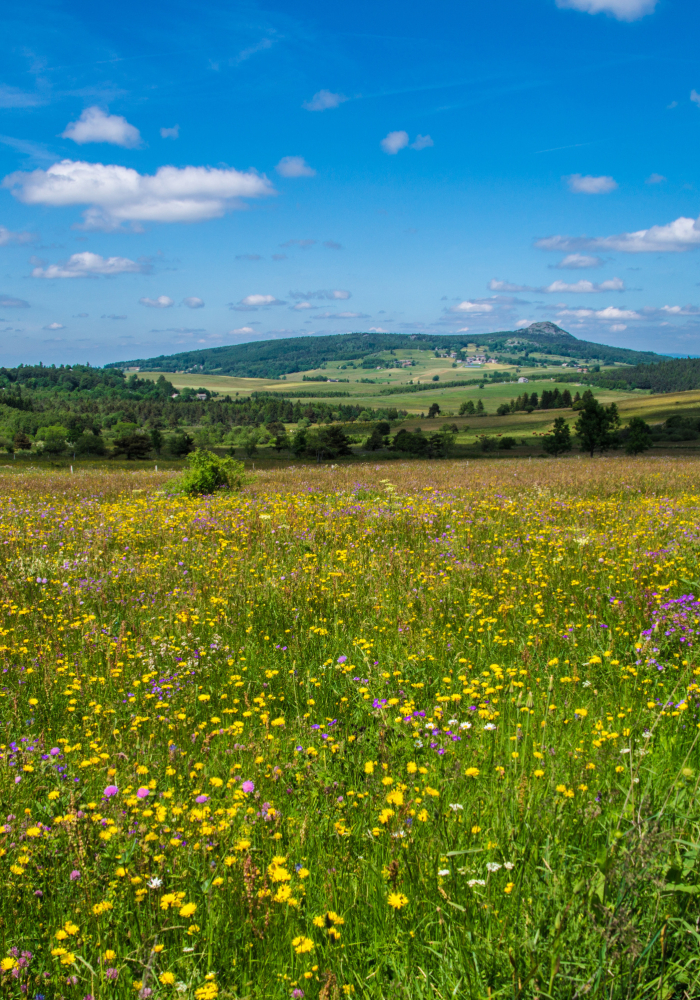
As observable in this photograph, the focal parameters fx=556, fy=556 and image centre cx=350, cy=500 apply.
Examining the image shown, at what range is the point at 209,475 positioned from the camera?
1739cm

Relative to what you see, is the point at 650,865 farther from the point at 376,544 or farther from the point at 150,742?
the point at 376,544

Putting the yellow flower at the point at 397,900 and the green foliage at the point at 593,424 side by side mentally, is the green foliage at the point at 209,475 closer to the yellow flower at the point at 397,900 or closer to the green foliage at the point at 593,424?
the yellow flower at the point at 397,900

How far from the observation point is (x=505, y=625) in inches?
227

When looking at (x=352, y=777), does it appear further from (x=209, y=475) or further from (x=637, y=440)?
(x=637, y=440)

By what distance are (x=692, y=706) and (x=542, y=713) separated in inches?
39.9

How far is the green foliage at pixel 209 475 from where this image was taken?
669 inches

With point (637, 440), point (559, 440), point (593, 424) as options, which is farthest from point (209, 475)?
point (559, 440)

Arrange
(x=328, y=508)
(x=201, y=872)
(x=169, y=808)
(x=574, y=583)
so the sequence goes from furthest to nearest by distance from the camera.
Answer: (x=328, y=508) → (x=574, y=583) → (x=169, y=808) → (x=201, y=872)

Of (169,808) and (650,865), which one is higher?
(650,865)

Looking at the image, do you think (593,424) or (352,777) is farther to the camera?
(593,424)

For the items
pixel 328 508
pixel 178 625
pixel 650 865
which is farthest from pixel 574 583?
pixel 328 508

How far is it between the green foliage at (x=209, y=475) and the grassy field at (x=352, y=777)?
876cm

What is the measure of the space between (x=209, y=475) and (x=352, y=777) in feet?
48.8

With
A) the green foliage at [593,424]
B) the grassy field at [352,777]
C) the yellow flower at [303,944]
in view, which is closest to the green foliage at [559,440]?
the green foliage at [593,424]
